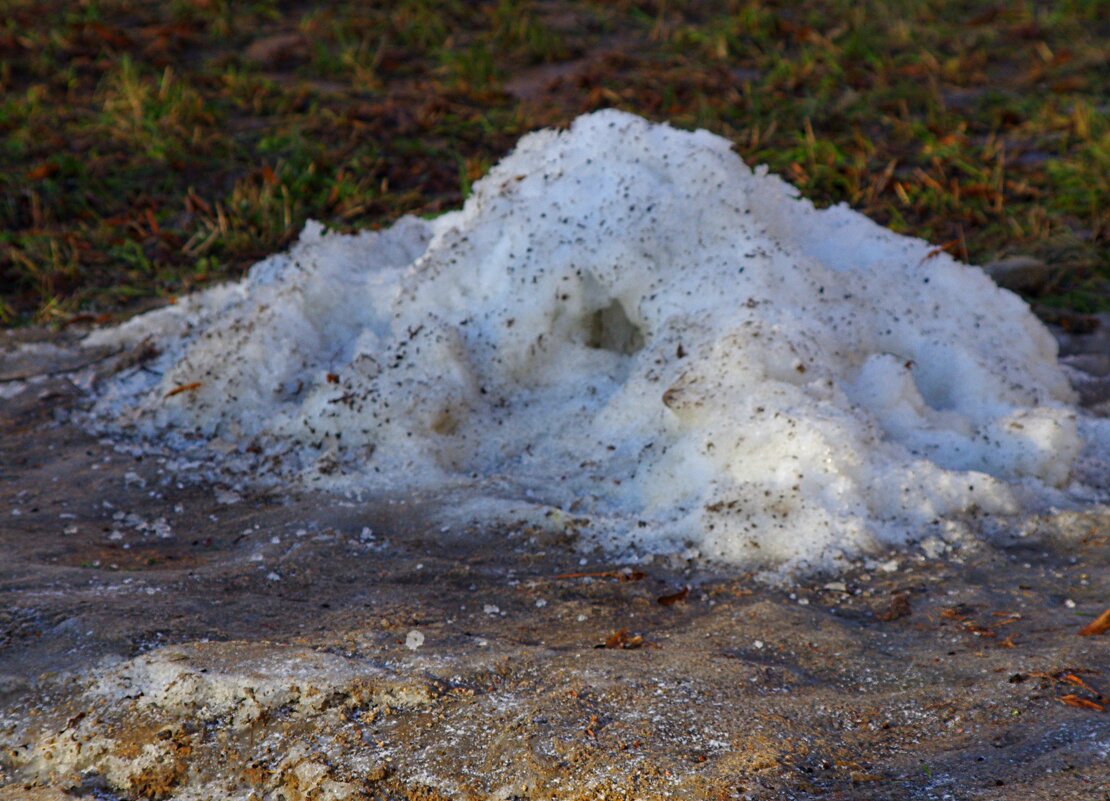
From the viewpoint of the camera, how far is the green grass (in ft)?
17.0

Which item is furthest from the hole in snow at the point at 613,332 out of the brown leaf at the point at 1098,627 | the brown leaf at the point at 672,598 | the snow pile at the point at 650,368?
the brown leaf at the point at 1098,627

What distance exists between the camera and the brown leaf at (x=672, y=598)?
8.46 ft

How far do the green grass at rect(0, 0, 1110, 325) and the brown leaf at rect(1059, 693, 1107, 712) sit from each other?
9.49ft

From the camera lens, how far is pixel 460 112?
6.49m

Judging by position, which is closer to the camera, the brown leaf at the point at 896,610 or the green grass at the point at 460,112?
the brown leaf at the point at 896,610

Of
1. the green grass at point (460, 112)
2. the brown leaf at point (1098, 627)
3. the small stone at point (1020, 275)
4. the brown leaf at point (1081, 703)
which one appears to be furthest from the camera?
the green grass at point (460, 112)

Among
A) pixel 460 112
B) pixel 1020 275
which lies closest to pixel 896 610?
pixel 1020 275

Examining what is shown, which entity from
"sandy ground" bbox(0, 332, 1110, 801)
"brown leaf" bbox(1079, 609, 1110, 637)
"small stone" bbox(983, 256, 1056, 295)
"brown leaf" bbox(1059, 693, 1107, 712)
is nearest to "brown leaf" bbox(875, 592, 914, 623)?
"sandy ground" bbox(0, 332, 1110, 801)

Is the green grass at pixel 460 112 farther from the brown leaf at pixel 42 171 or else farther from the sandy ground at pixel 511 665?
the sandy ground at pixel 511 665

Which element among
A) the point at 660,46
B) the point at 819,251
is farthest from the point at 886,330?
the point at 660,46

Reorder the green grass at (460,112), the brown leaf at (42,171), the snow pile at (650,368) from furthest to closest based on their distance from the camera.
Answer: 1. the brown leaf at (42,171)
2. the green grass at (460,112)
3. the snow pile at (650,368)

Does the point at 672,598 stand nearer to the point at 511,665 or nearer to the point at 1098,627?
the point at 511,665

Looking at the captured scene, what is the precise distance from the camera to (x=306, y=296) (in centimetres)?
372

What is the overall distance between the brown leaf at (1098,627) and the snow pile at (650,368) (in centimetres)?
52
